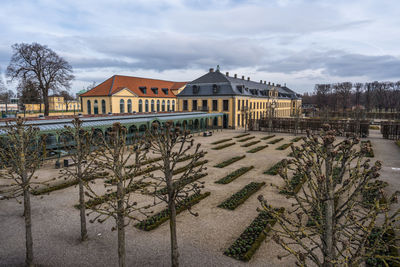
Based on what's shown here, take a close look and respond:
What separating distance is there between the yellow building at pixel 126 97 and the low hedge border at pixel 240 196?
111 ft

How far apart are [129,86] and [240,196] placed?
133 feet

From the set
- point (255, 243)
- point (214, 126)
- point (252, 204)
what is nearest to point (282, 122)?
point (214, 126)

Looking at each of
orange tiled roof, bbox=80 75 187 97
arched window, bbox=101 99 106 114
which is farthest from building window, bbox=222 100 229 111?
arched window, bbox=101 99 106 114

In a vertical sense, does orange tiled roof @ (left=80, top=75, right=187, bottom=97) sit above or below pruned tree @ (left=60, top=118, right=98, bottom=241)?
Answer: above

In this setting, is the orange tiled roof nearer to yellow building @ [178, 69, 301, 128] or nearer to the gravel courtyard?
yellow building @ [178, 69, 301, 128]

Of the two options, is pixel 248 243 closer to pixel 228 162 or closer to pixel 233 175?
pixel 233 175

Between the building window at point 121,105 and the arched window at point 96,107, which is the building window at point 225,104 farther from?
the arched window at point 96,107

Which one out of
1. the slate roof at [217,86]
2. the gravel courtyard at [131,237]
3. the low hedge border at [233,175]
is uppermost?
the slate roof at [217,86]

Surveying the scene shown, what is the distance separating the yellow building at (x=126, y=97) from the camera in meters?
43.9

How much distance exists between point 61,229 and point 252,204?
8.95 meters

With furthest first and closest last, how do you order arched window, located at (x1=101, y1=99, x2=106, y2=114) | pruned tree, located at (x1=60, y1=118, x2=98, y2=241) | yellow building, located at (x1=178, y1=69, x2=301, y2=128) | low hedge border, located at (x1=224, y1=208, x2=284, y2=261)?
yellow building, located at (x1=178, y1=69, x2=301, y2=128) < arched window, located at (x1=101, y1=99, x2=106, y2=114) < pruned tree, located at (x1=60, y1=118, x2=98, y2=241) < low hedge border, located at (x1=224, y1=208, x2=284, y2=261)

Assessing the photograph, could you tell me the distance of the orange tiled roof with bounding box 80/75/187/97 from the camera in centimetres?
4488

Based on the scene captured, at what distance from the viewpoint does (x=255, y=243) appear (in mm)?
9242

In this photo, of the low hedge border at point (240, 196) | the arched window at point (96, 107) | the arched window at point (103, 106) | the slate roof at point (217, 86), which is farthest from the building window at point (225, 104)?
the low hedge border at point (240, 196)
